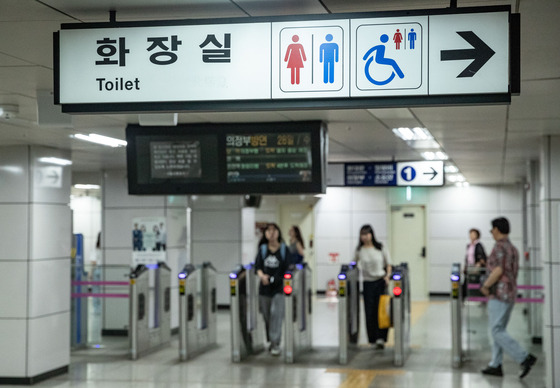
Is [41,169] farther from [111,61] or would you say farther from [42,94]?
[111,61]

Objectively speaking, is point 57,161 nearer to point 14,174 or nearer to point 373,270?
point 14,174

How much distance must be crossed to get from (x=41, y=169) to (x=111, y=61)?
5.93 metres

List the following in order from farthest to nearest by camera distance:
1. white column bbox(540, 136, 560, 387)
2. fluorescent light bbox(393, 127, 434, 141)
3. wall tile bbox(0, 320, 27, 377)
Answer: wall tile bbox(0, 320, 27, 377)
fluorescent light bbox(393, 127, 434, 141)
white column bbox(540, 136, 560, 387)

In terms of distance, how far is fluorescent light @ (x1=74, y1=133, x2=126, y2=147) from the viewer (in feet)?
28.8

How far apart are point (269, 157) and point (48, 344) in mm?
3622

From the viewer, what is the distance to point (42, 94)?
582 cm

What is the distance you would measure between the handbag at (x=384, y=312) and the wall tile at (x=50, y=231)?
4140 millimetres

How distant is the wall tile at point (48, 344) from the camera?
29.6 feet

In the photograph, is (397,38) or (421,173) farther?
(421,173)

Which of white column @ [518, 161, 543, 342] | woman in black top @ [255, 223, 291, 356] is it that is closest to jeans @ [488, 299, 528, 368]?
white column @ [518, 161, 543, 342]

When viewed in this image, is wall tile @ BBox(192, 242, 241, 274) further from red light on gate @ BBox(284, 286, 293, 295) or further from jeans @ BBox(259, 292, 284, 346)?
red light on gate @ BBox(284, 286, 293, 295)

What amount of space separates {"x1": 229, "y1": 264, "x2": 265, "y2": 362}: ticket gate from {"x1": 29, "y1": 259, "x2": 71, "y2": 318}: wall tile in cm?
210

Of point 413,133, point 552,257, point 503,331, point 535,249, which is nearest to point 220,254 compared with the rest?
point 535,249

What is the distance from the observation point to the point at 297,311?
35.3ft
